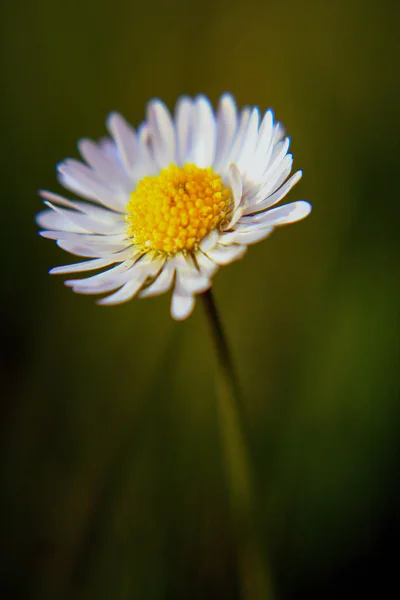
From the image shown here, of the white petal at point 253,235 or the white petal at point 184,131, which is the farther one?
the white petal at point 184,131

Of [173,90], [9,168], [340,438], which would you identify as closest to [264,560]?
[340,438]

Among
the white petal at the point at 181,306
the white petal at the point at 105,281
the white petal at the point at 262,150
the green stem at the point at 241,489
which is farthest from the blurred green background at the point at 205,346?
the white petal at the point at 262,150

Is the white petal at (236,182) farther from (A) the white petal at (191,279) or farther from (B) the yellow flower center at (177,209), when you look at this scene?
(A) the white petal at (191,279)

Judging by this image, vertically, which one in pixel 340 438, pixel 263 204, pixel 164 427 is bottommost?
pixel 340 438

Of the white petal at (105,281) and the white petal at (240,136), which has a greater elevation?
the white petal at (240,136)

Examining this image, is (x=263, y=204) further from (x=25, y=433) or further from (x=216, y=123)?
(x=25, y=433)

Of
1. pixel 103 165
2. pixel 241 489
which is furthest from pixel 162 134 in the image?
pixel 241 489

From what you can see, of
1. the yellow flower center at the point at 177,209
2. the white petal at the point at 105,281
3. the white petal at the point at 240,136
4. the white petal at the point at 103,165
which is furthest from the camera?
the white petal at the point at 103,165
